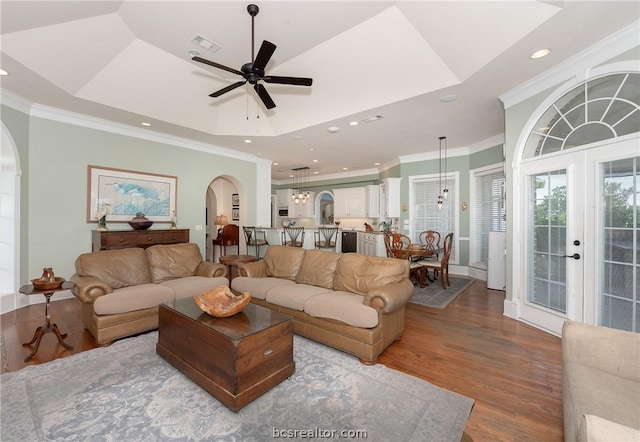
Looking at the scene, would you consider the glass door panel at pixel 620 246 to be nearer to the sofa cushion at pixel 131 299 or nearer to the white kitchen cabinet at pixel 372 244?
the white kitchen cabinet at pixel 372 244

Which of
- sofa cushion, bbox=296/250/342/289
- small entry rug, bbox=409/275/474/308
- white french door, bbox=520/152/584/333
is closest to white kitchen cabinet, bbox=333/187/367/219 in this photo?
small entry rug, bbox=409/275/474/308

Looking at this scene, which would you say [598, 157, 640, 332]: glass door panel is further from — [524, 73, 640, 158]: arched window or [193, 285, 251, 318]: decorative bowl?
[193, 285, 251, 318]: decorative bowl

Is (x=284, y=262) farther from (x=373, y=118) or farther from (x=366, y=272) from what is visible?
(x=373, y=118)

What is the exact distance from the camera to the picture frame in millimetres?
4680

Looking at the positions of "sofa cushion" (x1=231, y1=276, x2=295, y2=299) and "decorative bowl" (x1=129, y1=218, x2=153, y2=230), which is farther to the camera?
"decorative bowl" (x1=129, y1=218, x2=153, y2=230)

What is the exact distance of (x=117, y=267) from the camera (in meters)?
3.49

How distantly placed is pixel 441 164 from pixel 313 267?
4878 millimetres

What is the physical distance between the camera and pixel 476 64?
9.89ft

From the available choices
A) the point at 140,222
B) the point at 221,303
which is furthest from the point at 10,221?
the point at 221,303

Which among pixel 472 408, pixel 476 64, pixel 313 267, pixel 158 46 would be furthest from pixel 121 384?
pixel 476 64

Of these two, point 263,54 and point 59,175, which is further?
point 59,175

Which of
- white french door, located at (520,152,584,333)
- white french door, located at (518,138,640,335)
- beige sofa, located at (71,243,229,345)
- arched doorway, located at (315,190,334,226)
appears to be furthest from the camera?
arched doorway, located at (315,190,334,226)

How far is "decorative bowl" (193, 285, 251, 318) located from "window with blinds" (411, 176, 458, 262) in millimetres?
5960

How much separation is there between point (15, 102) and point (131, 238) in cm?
236
